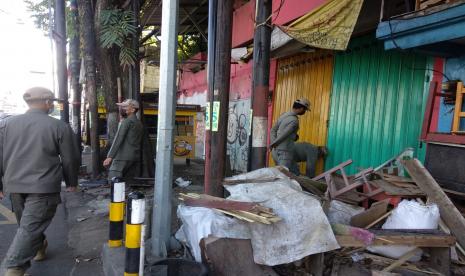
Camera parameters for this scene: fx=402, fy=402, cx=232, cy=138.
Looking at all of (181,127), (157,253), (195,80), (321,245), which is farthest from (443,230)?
(195,80)

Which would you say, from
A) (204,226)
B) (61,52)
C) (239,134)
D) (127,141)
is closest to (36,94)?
(204,226)

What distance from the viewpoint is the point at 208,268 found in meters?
3.41

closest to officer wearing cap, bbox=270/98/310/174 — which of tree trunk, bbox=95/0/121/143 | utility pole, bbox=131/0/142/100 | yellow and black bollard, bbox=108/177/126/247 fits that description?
yellow and black bollard, bbox=108/177/126/247

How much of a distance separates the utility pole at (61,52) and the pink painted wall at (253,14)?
4.51m

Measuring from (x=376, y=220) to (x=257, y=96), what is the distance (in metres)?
2.05

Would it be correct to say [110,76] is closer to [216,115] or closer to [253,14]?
[253,14]

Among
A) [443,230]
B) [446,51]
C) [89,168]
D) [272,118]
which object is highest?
[446,51]

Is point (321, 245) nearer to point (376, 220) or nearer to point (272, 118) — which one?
point (376, 220)

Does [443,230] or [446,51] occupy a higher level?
[446,51]

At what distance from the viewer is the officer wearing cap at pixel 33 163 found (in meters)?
3.86

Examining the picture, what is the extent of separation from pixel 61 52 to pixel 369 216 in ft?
27.4

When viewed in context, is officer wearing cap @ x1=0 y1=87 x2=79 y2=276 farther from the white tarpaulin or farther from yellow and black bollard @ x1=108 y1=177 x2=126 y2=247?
the white tarpaulin

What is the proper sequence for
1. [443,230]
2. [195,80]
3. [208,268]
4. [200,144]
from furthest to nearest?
1. [195,80]
2. [200,144]
3. [443,230]
4. [208,268]

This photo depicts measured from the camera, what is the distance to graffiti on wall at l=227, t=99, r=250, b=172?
37.6 feet
